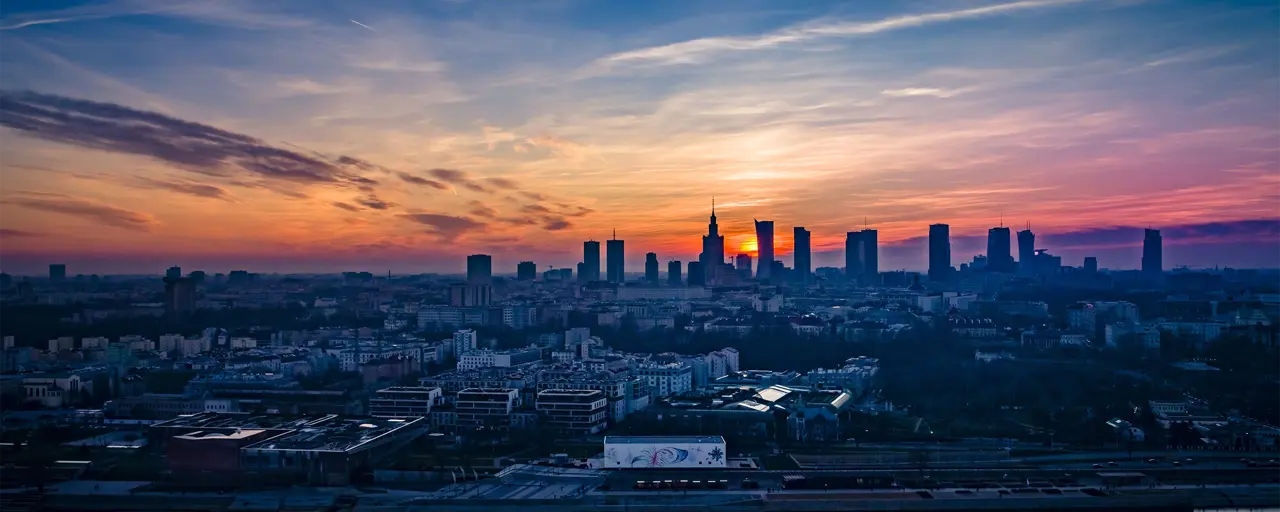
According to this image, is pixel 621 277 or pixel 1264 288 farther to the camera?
pixel 621 277

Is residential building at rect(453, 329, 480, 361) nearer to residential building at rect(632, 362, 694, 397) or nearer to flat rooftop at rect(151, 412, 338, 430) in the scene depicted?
residential building at rect(632, 362, 694, 397)

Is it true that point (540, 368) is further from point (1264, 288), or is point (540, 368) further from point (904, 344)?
point (1264, 288)

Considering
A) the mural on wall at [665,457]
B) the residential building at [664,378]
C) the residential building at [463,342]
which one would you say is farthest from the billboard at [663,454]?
the residential building at [463,342]

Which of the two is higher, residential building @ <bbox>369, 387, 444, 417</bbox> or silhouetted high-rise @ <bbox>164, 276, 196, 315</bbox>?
silhouetted high-rise @ <bbox>164, 276, 196, 315</bbox>

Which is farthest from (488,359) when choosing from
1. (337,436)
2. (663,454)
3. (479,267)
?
(479,267)

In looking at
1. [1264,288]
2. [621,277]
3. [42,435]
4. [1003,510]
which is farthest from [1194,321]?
[621,277]

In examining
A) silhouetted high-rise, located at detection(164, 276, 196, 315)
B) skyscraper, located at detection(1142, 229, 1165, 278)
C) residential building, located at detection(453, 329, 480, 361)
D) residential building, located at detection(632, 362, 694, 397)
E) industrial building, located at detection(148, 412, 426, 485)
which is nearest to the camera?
industrial building, located at detection(148, 412, 426, 485)

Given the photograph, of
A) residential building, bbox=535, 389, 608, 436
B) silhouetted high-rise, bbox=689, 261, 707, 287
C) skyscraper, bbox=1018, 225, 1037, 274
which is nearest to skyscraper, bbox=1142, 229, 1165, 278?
skyscraper, bbox=1018, 225, 1037, 274
